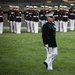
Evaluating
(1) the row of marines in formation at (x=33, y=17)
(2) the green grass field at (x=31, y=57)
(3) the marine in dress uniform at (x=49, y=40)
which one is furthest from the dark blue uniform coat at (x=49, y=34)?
(1) the row of marines in formation at (x=33, y=17)

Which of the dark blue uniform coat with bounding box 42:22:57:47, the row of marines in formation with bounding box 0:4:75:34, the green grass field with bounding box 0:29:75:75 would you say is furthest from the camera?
the row of marines in formation with bounding box 0:4:75:34

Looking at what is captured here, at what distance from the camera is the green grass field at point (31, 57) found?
551 inches

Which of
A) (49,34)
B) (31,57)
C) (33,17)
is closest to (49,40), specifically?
(49,34)

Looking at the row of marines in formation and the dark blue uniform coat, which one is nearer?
the dark blue uniform coat

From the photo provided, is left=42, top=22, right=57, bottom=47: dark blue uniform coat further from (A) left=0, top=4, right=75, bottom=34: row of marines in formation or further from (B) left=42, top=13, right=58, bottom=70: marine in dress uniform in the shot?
(A) left=0, top=4, right=75, bottom=34: row of marines in formation

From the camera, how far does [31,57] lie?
17266 millimetres

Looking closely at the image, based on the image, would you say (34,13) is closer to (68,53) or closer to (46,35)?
(68,53)

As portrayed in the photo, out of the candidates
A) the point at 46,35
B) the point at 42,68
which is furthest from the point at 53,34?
the point at 42,68

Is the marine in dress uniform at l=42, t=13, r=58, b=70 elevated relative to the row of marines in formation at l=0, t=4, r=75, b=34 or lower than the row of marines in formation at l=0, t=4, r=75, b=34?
elevated

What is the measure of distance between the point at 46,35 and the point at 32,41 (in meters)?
9.40

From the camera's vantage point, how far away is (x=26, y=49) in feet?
65.4

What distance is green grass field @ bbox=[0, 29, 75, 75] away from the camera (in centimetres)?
1400

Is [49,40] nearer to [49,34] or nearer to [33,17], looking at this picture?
[49,34]

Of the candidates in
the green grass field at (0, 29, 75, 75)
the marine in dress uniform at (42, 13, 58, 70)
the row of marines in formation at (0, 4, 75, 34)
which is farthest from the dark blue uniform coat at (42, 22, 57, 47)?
the row of marines in formation at (0, 4, 75, 34)
